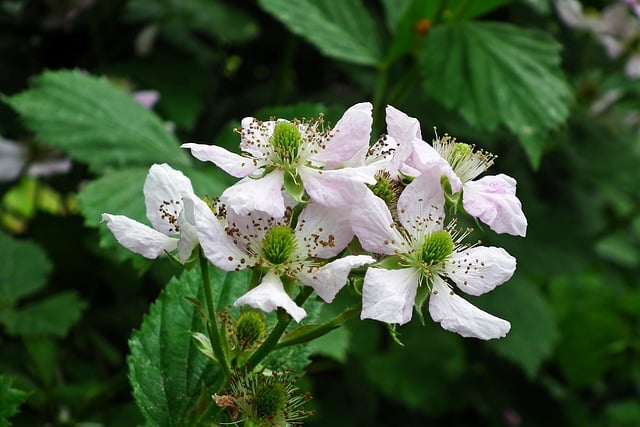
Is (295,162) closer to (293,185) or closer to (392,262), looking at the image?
(293,185)

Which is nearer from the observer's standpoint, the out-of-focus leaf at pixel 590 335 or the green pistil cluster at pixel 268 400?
the green pistil cluster at pixel 268 400

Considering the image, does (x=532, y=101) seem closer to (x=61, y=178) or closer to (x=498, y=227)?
(x=498, y=227)

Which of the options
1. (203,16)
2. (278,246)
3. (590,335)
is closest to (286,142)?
(278,246)

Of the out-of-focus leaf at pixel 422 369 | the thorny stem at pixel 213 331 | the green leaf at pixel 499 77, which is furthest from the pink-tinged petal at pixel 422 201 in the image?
the out-of-focus leaf at pixel 422 369

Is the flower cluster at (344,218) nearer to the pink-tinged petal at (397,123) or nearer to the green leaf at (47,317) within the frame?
the pink-tinged petal at (397,123)

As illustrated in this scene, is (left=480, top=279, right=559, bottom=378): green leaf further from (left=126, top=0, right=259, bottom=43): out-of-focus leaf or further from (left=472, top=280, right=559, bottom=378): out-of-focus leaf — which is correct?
(left=126, top=0, right=259, bottom=43): out-of-focus leaf

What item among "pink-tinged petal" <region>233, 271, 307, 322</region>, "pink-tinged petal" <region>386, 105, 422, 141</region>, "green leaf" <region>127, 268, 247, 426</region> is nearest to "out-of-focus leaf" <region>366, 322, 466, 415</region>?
"green leaf" <region>127, 268, 247, 426</region>

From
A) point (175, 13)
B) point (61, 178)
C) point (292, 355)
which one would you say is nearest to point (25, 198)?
point (61, 178)
